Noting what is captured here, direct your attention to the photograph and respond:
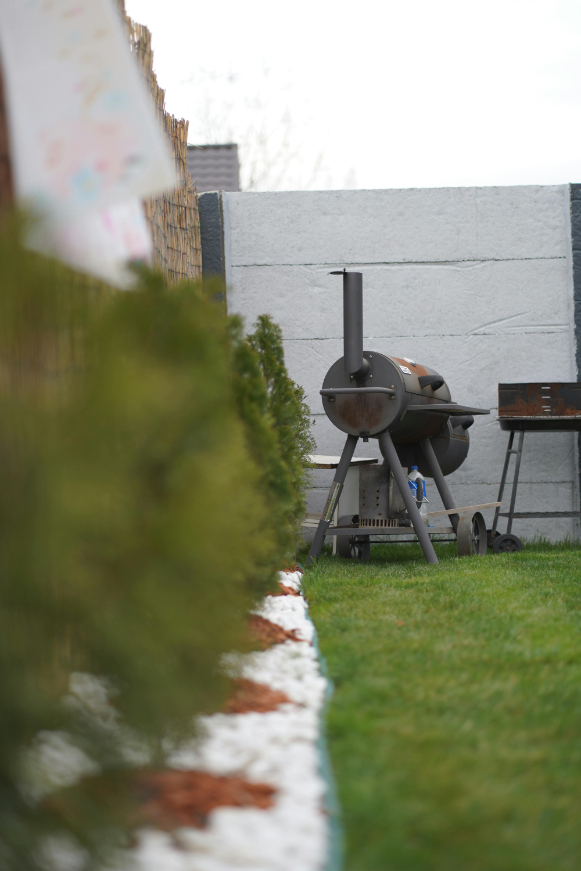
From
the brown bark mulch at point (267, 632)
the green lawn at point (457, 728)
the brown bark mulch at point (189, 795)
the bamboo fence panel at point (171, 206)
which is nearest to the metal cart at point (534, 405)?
the green lawn at point (457, 728)

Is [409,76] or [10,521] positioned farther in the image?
[409,76]

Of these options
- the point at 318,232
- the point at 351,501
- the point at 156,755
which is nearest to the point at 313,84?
the point at 318,232

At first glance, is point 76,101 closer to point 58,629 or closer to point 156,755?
point 58,629

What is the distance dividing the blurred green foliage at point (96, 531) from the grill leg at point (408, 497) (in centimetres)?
311

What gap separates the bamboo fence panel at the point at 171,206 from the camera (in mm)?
3021

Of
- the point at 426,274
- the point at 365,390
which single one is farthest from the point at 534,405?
the point at 365,390

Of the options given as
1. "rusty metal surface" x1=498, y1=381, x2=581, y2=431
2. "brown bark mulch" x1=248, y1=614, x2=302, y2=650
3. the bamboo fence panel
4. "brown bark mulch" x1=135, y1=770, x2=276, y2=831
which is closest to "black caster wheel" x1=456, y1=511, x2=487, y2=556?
"rusty metal surface" x1=498, y1=381, x2=581, y2=431

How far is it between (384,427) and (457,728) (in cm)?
289

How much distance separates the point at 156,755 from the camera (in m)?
1.24

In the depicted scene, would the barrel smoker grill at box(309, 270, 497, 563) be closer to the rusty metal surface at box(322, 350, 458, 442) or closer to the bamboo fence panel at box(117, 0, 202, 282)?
the rusty metal surface at box(322, 350, 458, 442)

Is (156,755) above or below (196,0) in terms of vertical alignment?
below

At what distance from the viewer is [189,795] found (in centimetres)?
130

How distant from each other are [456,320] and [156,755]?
5.22 meters

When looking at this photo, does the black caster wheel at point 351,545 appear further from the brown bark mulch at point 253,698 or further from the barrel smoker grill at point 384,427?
the brown bark mulch at point 253,698
